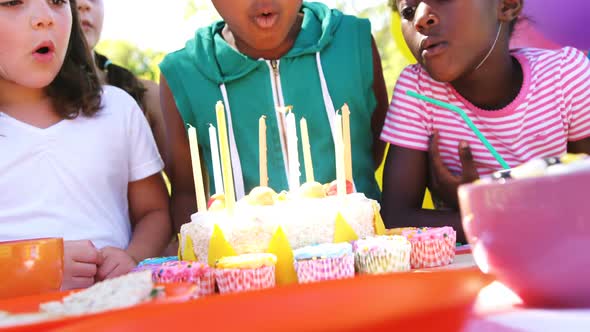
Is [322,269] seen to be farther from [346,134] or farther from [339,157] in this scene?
[346,134]

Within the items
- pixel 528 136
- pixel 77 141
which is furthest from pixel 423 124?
pixel 77 141

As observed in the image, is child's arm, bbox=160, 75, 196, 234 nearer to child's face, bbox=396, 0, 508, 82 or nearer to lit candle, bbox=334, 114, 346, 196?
child's face, bbox=396, 0, 508, 82

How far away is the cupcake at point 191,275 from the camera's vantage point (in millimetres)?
989

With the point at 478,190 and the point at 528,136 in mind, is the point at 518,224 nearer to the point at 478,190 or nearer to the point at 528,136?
the point at 478,190

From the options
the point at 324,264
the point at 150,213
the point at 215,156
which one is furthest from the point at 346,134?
the point at 150,213

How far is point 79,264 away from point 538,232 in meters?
0.86

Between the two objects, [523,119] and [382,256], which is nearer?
[382,256]

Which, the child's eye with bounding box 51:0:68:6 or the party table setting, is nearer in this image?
the party table setting

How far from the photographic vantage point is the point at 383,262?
102 centimetres

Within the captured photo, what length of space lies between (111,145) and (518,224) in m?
1.44

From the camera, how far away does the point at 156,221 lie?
6.16 feet

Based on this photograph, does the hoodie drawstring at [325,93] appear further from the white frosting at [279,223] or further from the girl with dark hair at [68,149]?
the white frosting at [279,223]

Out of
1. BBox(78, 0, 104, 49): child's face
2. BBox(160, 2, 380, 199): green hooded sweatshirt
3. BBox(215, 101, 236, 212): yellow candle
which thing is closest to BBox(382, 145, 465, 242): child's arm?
BBox(160, 2, 380, 199): green hooded sweatshirt

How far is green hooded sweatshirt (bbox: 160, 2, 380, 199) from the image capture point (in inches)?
80.5
